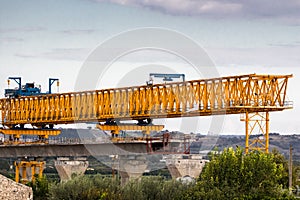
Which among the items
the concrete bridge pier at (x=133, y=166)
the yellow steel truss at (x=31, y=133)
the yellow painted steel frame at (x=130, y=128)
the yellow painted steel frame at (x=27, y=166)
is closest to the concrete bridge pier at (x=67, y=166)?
the yellow painted steel frame at (x=27, y=166)

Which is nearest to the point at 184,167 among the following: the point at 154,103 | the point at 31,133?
the point at 154,103

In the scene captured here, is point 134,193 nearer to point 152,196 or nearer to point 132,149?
point 152,196

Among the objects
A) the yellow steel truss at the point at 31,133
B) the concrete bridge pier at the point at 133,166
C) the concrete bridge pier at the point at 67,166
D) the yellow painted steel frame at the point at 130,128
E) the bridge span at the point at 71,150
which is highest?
the yellow painted steel frame at the point at 130,128

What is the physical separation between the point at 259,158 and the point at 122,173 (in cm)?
1696

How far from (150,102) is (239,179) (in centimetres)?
2609

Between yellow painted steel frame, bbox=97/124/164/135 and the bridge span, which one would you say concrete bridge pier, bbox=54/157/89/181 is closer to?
the bridge span

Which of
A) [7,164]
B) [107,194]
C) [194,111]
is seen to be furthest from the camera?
[7,164]

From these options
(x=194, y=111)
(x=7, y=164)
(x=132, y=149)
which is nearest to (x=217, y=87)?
(x=194, y=111)

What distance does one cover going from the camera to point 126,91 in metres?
89.7

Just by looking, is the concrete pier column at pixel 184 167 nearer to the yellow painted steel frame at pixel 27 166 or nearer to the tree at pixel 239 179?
the yellow painted steel frame at pixel 27 166

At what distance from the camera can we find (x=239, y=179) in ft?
202

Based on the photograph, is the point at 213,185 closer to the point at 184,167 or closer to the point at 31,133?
the point at 184,167

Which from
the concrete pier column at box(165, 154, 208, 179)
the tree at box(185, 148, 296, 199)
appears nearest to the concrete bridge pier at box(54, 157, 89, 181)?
the concrete pier column at box(165, 154, 208, 179)

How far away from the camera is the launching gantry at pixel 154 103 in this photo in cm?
7481
